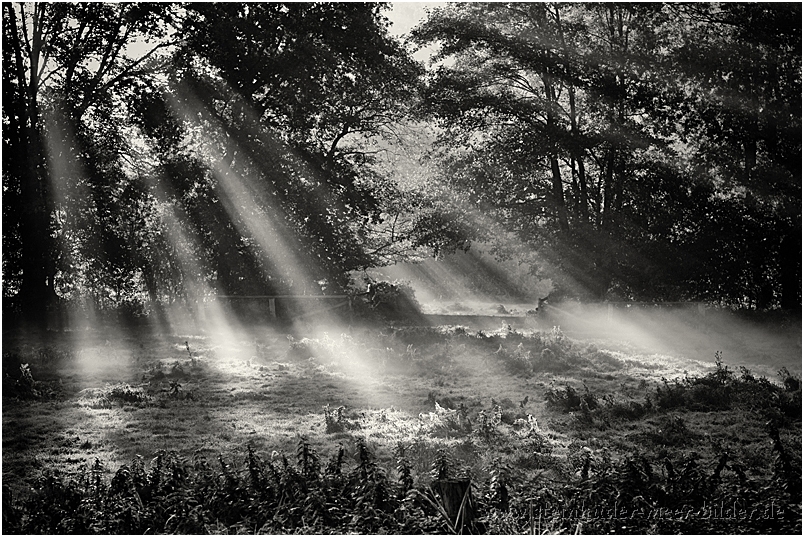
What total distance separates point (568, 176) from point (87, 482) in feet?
58.6

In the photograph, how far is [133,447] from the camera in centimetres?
652

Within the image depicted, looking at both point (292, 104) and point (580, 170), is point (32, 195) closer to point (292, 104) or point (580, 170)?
point (292, 104)

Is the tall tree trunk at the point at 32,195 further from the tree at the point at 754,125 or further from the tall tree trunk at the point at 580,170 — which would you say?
the tree at the point at 754,125

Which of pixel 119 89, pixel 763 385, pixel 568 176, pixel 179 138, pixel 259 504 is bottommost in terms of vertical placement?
pixel 763 385

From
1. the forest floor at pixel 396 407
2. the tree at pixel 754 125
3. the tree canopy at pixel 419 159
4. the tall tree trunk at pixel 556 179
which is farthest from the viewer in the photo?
the tall tree trunk at pixel 556 179

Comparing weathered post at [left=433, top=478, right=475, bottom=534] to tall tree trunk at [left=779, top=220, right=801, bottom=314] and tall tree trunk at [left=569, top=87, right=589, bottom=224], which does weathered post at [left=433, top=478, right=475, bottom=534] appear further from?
tall tree trunk at [left=569, top=87, right=589, bottom=224]

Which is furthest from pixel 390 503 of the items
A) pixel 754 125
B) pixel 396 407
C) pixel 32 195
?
pixel 754 125

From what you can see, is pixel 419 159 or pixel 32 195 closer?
pixel 32 195

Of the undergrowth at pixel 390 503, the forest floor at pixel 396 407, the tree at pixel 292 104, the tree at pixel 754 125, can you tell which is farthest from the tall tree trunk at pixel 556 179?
the undergrowth at pixel 390 503

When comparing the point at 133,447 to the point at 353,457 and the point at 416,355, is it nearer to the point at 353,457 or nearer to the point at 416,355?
the point at 353,457

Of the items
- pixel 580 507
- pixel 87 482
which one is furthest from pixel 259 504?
pixel 580 507

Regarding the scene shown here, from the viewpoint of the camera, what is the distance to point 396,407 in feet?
26.9

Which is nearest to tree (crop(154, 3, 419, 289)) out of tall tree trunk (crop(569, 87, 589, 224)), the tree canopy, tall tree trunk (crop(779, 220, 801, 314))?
the tree canopy

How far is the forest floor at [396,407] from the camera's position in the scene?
609 cm
